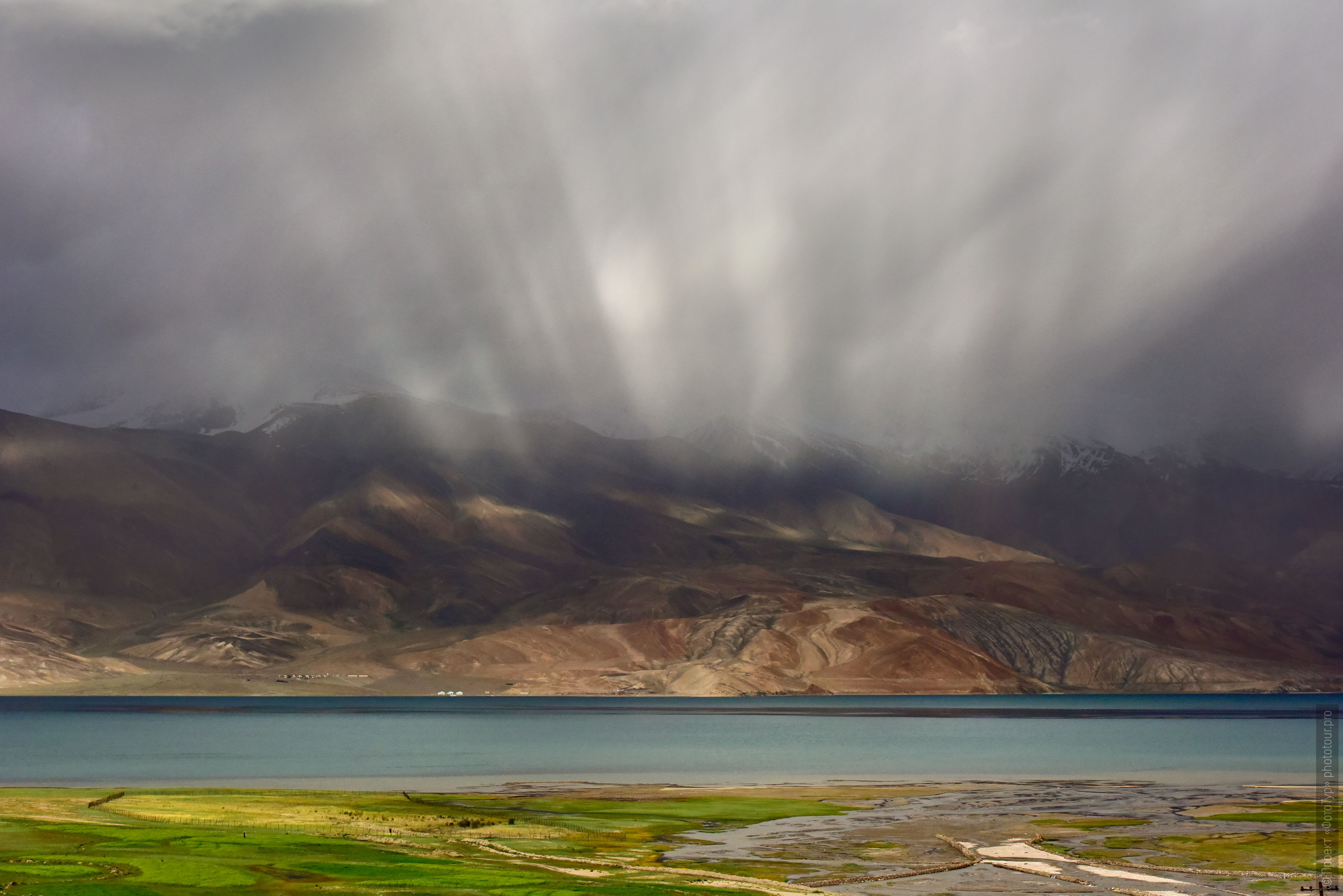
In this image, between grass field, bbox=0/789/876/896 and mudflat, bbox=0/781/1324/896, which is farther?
mudflat, bbox=0/781/1324/896

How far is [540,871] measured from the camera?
4791 centimetres

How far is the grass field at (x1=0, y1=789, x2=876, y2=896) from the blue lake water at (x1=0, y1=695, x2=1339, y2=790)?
548 inches

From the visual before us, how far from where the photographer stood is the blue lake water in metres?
95.5

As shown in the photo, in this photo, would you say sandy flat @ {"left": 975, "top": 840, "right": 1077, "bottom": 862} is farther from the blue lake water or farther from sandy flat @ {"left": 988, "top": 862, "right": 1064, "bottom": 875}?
the blue lake water

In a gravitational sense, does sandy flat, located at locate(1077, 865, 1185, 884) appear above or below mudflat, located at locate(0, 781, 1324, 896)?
below

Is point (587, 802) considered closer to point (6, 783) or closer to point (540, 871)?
point (540, 871)

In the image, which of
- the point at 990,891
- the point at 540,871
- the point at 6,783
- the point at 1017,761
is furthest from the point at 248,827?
the point at 1017,761

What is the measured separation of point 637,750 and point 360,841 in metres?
71.7

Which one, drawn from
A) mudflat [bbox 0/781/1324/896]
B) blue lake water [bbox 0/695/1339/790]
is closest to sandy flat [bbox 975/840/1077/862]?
mudflat [bbox 0/781/1324/896]

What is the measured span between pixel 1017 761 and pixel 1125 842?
173 ft

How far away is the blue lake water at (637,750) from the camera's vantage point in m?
95.5

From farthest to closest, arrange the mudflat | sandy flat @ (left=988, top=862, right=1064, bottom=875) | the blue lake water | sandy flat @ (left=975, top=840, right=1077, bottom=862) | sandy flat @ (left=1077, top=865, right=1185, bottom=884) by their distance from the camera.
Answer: the blue lake water
sandy flat @ (left=975, top=840, right=1077, bottom=862)
sandy flat @ (left=988, top=862, right=1064, bottom=875)
sandy flat @ (left=1077, top=865, right=1185, bottom=884)
the mudflat

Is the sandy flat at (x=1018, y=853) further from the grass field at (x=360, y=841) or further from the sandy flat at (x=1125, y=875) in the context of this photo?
the grass field at (x=360, y=841)

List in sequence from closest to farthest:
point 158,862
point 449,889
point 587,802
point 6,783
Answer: point 449,889 < point 158,862 < point 587,802 < point 6,783
